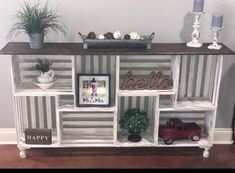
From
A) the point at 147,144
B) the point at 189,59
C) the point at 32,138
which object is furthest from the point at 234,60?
the point at 32,138

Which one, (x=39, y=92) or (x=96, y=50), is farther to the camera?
(x=39, y=92)

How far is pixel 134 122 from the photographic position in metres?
2.23

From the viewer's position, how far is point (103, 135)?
2.41 m

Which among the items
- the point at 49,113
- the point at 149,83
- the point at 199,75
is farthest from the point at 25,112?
the point at 199,75

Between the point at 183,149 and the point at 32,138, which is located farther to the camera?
the point at 183,149

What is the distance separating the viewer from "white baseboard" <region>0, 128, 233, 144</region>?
246cm

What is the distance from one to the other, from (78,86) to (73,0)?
587 mm

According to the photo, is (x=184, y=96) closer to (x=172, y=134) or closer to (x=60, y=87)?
(x=172, y=134)

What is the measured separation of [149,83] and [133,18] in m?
0.47

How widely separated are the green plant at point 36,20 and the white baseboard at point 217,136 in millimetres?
795

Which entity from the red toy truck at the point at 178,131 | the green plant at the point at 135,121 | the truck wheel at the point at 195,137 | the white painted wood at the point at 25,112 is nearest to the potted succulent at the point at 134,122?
the green plant at the point at 135,121

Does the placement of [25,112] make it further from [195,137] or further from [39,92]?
[195,137]

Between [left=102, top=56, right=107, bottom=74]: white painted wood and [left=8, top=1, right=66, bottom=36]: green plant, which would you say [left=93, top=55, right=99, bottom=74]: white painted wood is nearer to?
[left=102, top=56, right=107, bottom=74]: white painted wood

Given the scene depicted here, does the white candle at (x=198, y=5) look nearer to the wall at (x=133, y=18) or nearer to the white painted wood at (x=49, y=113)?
the wall at (x=133, y=18)
